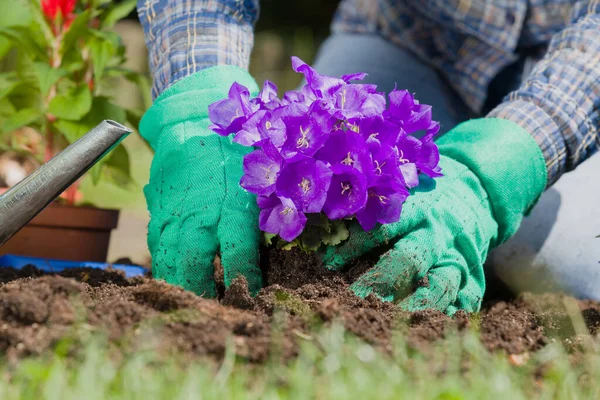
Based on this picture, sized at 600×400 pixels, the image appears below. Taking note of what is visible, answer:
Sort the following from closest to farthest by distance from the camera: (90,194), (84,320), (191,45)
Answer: (84,320)
(191,45)
(90,194)

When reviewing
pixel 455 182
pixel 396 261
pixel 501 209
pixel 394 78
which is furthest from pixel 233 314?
pixel 394 78

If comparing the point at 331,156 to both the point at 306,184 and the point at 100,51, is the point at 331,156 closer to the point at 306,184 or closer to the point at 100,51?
the point at 306,184

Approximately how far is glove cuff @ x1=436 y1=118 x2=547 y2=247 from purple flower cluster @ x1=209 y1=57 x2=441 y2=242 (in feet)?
1.03

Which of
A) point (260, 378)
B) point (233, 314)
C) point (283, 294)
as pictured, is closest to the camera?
point (260, 378)

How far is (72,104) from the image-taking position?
241 cm

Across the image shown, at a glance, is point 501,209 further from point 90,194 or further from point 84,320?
point 90,194

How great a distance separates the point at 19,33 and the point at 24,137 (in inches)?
22.8

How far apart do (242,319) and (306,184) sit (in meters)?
0.32

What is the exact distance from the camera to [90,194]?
3.14 meters

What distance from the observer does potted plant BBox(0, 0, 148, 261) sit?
2.37 m

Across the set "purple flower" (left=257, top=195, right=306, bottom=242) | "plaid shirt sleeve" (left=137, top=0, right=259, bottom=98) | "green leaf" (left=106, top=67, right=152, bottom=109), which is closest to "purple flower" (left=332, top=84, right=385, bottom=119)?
→ "purple flower" (left=257, top=195, right=306, bottom=242)

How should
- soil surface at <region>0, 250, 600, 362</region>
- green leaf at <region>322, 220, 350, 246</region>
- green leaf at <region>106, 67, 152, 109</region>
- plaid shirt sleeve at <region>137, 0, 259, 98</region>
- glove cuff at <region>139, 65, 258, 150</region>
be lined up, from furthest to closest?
green leaf at <region>106, 67, 152, 109</region>
plaid shirt sleeve at <region>137, 0, 259, 98</region>
glove cuff at <region>139, 65, 258, 150</region>
green leaf at <region>322, 220, 350, 246</region>
soil surface at <region>0, 250, 600, 362</region>

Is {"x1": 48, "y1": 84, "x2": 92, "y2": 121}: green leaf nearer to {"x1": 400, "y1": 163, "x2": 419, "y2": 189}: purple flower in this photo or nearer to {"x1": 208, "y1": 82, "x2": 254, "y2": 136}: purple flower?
{"x1": 208, "y1": 82, "x2": 254, "y2": 136}: purple flower

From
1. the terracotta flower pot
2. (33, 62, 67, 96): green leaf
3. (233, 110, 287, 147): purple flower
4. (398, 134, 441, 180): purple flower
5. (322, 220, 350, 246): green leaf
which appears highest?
(233, 110, 287, 147): purple flower
